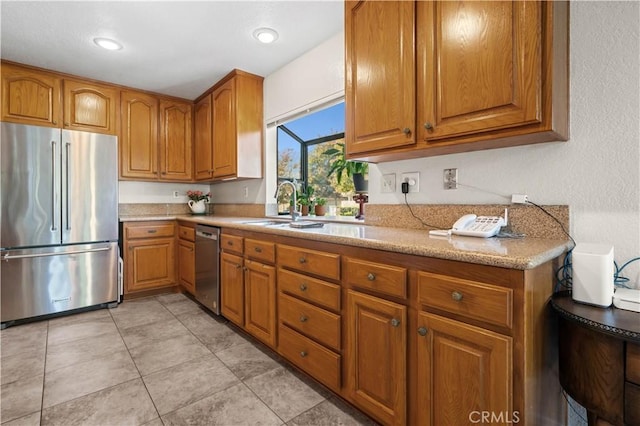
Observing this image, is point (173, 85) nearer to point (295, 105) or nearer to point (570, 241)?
point (295, 105)

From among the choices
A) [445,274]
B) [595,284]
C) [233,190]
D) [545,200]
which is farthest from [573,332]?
[233,190]

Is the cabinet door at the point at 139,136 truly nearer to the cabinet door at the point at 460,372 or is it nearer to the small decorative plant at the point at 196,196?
the small decorative plant at the point at 196,196

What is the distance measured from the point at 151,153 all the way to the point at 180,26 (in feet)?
6.12

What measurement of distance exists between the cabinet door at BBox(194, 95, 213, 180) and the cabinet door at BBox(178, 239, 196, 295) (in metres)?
0.87

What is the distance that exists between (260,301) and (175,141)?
277 cm

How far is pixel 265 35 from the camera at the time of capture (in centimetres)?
241

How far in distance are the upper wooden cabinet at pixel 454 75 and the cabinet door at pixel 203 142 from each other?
232cm

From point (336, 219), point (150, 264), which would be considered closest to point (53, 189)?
point (150, 264)

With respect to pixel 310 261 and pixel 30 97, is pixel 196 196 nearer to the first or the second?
pixel 30 97

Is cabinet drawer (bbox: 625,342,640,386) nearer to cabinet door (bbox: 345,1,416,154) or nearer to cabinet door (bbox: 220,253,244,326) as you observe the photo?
cabinet door (bbox: 345,1,416,154)

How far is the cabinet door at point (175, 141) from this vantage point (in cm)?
380

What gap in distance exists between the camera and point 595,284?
1.02 meters

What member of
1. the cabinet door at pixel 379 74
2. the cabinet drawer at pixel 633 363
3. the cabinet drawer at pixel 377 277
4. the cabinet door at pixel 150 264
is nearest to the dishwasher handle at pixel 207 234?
the cabinet door at pixel 150 264

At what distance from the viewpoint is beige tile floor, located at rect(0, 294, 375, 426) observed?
1.50m
